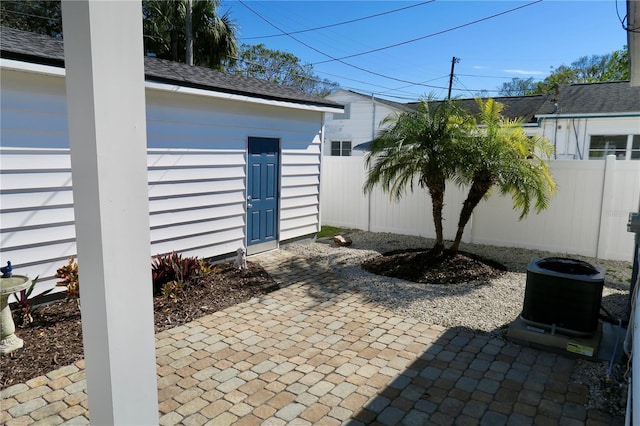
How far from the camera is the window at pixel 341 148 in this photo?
2145 centimetres

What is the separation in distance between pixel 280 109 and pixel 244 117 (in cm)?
93

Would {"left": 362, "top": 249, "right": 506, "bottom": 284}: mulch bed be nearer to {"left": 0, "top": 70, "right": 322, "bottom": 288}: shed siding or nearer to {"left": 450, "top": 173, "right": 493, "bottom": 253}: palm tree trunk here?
{"left": 450, "top": 173, "right": 493, "bottom": 253}: palm tree trunk

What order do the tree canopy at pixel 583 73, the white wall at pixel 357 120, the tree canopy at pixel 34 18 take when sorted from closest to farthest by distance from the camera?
the tree canopy at pixel 34 18
the white wall at pixel 357 120
the tree canopy at pixel 583 73

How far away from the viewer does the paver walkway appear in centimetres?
315

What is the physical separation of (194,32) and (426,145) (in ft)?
38.1

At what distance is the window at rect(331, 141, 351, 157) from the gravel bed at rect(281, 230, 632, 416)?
1330 cm

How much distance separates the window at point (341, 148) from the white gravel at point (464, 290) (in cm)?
1337

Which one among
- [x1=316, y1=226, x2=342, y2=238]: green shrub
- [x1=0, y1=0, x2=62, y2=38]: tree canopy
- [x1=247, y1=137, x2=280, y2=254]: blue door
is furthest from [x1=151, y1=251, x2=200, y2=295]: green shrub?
[x1=0, y1=0, x2=62, y2=38]: tree canopy

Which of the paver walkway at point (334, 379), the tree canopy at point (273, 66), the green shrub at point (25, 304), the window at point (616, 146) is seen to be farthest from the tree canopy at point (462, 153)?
the tree canopy at point (273, 66)

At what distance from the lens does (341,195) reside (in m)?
10.7

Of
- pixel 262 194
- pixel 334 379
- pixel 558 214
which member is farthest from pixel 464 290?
pixel 262 194

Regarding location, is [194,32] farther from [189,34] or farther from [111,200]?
[111,200]

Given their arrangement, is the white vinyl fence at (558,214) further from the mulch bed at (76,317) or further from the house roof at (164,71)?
the mulch bed at (76,317)

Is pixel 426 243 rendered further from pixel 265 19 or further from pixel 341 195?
pixel 265 19
